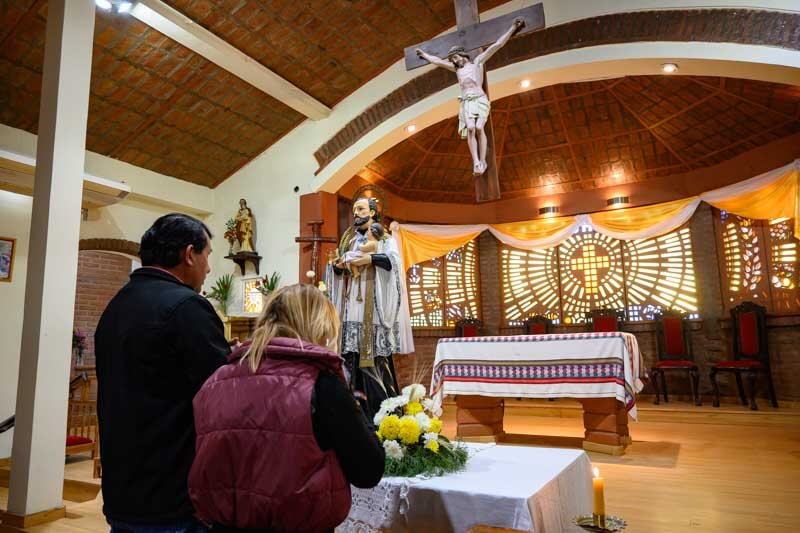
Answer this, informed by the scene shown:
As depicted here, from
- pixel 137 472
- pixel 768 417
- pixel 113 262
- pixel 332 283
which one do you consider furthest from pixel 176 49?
pixel 768 417

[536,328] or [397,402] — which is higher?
[536,328]

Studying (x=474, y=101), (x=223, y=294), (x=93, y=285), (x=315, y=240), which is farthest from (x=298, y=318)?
(x=93, y=285)

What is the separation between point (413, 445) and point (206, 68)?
535 centimetres

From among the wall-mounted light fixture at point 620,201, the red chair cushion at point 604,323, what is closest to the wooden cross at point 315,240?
the red chair cushion at point 604,323

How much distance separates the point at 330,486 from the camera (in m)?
1.26

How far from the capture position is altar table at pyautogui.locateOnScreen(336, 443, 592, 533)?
Answer: 1.69 metres

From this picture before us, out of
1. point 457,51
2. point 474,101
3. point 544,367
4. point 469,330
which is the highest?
point 457,51

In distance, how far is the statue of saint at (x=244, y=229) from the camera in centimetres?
732

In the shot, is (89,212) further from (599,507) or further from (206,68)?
(599,507)

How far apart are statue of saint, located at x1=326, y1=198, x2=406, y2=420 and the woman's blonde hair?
198 cm

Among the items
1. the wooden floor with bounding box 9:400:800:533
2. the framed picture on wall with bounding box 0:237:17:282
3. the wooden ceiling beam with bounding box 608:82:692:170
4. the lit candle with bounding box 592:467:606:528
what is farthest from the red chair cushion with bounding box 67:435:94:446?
the wooden ceiling beam with bounding box 608:82:692:170

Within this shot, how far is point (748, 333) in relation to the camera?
6.78 m

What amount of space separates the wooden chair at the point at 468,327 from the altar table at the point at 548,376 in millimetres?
3494

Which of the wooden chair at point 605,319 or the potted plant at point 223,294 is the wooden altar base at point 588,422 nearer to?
the wooden chair at point 605,319
